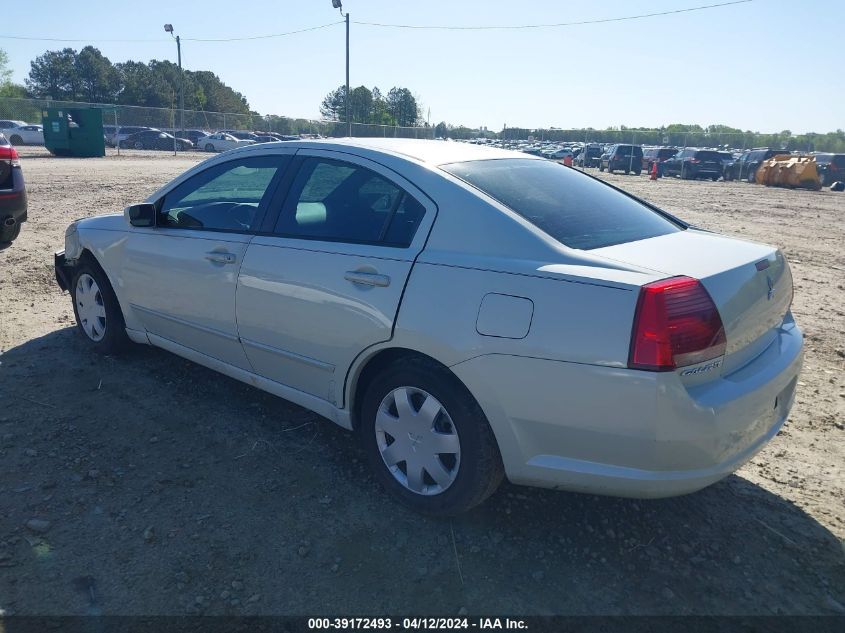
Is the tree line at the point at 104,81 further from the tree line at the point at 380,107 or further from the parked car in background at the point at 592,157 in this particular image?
the parked car in background at the point at 592,157

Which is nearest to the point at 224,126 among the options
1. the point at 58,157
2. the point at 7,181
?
the point at 58,157

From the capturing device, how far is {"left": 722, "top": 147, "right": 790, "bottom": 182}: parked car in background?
3303cm

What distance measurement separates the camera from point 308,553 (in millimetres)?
2742

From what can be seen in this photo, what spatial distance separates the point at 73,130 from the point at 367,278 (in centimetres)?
3227

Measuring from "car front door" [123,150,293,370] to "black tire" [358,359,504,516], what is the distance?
1.25 metres

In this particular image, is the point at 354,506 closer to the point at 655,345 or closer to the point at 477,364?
the point at 477,364

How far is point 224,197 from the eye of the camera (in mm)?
4145

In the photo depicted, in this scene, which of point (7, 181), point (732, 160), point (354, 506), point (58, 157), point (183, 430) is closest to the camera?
point (354, 506)

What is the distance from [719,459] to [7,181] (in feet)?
27.5

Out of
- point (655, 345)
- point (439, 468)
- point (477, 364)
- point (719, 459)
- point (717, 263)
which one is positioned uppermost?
point (717, 263)

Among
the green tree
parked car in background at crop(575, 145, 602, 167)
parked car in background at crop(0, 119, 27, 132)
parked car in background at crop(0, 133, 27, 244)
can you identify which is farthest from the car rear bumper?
the green tree

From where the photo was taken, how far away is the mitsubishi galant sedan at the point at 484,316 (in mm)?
2389

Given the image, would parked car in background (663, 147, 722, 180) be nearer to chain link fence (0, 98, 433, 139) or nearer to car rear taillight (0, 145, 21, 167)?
chain link fence (0, 98, 433, 139)

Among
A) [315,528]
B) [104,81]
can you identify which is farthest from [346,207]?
[104,81]
